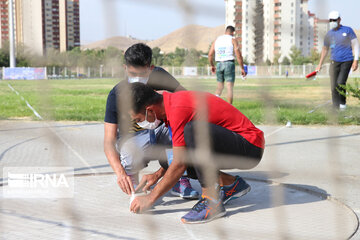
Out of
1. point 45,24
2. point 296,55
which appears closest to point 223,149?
point 296,55

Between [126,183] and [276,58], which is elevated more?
[276,58]

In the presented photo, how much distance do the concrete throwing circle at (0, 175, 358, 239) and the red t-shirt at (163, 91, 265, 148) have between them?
1.43 feet

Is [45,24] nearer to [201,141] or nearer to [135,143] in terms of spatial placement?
[201,141]

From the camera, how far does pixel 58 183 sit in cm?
378

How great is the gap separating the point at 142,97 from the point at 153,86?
523 millimetres

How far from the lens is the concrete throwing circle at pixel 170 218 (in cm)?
267

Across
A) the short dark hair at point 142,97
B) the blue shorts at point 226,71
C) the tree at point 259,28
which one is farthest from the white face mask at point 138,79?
the blue shorts at point 226,71

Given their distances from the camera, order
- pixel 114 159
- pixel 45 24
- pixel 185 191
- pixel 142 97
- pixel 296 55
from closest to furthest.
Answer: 1. pixel 45 24
2. pixel 296 55
3. pixel 142 97
4. pixel 114 159
5. pixel 185 191

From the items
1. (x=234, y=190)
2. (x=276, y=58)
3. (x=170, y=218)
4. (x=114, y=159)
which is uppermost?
(x=276, y=58)

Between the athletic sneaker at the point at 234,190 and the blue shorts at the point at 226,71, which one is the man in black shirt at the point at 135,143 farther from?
the blue shorts at the point at 226,71

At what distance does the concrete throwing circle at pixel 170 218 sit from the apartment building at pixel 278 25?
3.65 ft

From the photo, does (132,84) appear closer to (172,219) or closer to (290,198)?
(172,219)

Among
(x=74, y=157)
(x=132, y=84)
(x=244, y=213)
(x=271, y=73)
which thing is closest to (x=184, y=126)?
(x=132, y=84)

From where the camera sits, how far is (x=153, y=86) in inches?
128
